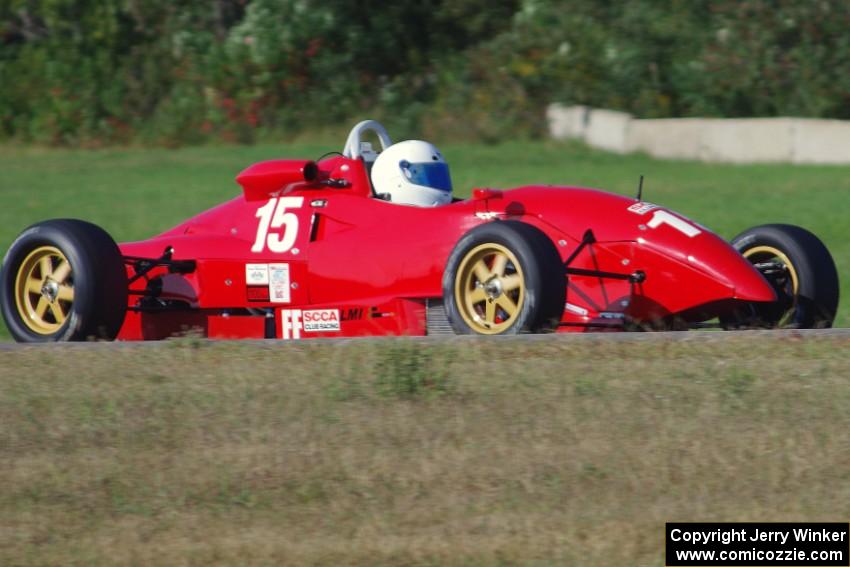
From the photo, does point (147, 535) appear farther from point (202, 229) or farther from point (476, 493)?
point (202, 229)

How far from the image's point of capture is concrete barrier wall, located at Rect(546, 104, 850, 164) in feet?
67.5

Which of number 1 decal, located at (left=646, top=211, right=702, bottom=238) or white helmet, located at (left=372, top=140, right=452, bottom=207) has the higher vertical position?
white helmet, located at (left=372, top=140, right=452, bottom=207)

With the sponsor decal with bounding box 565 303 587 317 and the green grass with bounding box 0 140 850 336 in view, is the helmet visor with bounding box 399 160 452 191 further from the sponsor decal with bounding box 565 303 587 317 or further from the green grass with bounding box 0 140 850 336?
the green grass with bounding box 0 140 850 336

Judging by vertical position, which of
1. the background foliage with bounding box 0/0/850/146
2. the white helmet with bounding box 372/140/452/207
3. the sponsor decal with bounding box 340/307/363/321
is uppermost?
the background foliage with bounding box 0/0/850/146

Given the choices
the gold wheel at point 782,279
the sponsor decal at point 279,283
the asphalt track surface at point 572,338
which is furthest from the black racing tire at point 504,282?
the gold wheel at point 782,279

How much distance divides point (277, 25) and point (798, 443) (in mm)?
22647

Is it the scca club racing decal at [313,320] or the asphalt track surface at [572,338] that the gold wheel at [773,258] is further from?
the scca club racing decal at [313,320]

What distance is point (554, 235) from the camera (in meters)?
8.34

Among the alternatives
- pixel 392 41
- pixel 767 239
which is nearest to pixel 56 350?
pixel 767 239

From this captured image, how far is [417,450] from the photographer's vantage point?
19.1 ft

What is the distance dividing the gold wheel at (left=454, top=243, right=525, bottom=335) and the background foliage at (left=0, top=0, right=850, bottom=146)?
17.7 m

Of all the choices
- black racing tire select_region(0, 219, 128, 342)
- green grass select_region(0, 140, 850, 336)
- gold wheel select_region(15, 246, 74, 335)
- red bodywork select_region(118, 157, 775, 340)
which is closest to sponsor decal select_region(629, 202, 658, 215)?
red bodywork select_region(118, 157, 775, 340)

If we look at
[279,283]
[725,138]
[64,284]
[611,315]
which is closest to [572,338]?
[611,315]

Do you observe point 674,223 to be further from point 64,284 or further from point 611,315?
point 64,284
